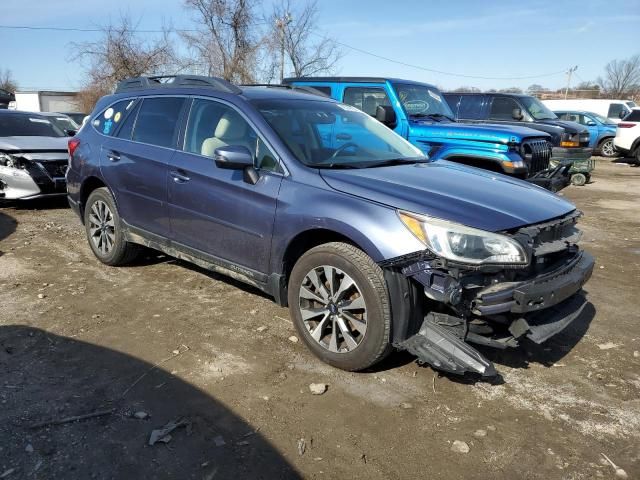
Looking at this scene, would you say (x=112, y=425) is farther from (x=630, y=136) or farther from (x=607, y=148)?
(x=607, y=148)

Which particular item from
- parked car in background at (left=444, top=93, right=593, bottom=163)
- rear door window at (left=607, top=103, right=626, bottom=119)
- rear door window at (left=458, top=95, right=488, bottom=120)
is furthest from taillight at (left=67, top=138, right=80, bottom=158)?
rear door window at (left=607, top=103, right=626, bottom=119)

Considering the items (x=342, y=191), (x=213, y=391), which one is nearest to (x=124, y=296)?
(x=213, y=391)

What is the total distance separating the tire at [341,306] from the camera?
3176 mm

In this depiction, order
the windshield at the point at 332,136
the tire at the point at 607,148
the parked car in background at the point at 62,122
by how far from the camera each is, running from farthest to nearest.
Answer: the tire at the point at 607,148 < the parked car in background at the point at 62,122 < the windshield at the point at 332,136

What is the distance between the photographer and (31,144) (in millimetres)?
8156

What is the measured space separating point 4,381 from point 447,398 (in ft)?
8.84

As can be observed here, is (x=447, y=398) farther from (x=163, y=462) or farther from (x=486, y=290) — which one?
(x=163, y=462)

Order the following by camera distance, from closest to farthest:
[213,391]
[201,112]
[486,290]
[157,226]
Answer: [486,290], [213,391], [201,112], [157,226]

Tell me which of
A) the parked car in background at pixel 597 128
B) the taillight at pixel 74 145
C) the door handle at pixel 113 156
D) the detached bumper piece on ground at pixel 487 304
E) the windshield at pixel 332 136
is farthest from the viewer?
the parked car in background at pixel 597 128

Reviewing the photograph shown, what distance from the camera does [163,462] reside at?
2.57 meters

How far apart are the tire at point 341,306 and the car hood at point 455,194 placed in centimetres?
41

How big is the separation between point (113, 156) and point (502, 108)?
9.66 metres

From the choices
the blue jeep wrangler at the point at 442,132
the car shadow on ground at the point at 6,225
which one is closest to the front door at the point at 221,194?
the blue jeep wrangler at the point at 442,132

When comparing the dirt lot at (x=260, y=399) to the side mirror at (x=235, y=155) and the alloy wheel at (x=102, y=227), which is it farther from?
the side mirror at (x=235, y=155)
